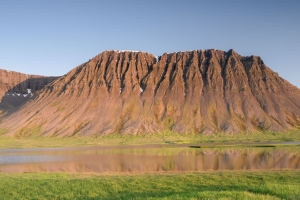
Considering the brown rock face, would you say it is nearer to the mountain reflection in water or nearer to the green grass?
the mountain reflection in water

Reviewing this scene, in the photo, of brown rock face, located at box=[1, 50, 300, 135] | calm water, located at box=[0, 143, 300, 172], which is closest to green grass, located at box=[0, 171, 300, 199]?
calm water, located at box=[0, 143, 300, 172]

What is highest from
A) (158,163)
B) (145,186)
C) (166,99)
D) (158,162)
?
(166,99)

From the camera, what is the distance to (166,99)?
173 metres

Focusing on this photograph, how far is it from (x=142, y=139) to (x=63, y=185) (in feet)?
344

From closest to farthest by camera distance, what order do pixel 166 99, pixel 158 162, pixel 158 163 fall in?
pixel 158 163 < pixel 158 162 < pixel 166 99

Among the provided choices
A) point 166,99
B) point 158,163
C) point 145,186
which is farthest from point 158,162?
point 166,99

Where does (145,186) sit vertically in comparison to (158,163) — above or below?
above

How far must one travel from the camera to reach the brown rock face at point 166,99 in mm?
153000

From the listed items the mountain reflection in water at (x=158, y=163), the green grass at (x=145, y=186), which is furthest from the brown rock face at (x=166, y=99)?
the green grass at (x=145, y=186)

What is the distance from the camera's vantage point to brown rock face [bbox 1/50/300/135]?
15300 cm

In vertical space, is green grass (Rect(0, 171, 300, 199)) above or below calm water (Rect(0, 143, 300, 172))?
above

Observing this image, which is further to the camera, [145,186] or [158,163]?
[158,163]

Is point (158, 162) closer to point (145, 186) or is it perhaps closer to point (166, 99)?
point (145, 186)

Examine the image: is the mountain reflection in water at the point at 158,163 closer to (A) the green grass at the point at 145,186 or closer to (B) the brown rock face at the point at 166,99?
(A) the green grass at the point at 145,186
